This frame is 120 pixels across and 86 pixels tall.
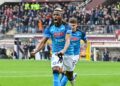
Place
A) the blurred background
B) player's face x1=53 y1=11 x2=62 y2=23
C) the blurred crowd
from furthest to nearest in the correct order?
the blurred crowd, the blurred background, player's face x1=53 y1=11 x2=62 y2=23

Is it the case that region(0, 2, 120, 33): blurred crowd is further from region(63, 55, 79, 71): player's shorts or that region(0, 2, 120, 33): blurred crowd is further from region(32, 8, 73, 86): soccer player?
region(32, 8, 73, 86): soccer player

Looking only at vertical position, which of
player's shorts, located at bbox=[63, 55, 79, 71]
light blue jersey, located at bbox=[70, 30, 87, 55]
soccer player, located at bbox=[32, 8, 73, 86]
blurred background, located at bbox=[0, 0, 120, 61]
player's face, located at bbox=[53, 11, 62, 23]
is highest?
player's face, located at bbox=[53, 11, 62, 23]

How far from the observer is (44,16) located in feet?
162

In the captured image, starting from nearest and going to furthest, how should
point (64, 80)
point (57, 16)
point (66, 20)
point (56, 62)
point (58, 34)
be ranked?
1. point (57, 16)
2. point (56, 62)
3. point (58, 34)
4. point (64, 80)
5. point (66, 20)

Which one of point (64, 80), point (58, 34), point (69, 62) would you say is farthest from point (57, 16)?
point (69, 62)

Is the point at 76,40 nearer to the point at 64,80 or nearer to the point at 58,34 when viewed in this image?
the point at 64,80

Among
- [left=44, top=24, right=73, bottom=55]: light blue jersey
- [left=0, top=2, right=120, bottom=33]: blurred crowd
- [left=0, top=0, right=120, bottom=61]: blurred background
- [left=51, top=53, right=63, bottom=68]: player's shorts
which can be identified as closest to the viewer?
[left=51, top=53, right=63, bottom=68]: player's shorts

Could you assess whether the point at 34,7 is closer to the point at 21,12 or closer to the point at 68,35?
the point at 21,12

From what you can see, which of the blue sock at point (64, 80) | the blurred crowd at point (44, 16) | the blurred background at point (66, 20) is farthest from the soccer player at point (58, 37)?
the blurred crowd at point (44, 16)

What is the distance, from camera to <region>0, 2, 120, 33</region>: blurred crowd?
46000 millimetres

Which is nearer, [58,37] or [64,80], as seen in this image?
[58,37]

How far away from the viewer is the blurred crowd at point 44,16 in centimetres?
4600

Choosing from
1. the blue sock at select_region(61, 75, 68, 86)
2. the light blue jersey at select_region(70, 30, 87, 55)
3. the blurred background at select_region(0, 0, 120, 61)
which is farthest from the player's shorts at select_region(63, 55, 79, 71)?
the blurred background at select_region(0, 0, 120, 61)

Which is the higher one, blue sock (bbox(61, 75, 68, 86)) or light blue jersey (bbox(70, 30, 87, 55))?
light blue jersey (bbox(70, 30, 87, 55))
